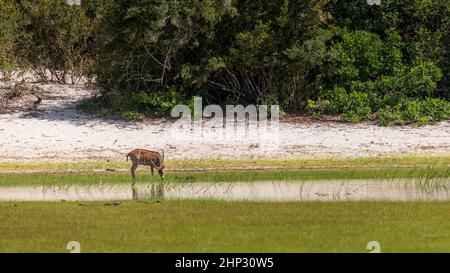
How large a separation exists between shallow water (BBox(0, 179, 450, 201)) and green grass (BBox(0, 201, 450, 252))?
39.1 inches

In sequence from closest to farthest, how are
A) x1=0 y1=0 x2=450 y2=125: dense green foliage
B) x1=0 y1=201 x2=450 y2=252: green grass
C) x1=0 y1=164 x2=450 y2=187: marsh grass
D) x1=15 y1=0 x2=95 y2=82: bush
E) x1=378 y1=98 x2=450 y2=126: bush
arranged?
x1=0 y1=201 x2=450 y2=252: green grass
x1=0 y1=164 x2=450 y2=187: marsh grass
x1=378 y1=98 x2=450 y2=126: bush
x1=0 y1=0 x2=450 y2=125: dense green foliage
x1=15 y1=0 x2=95 y2=82: bush

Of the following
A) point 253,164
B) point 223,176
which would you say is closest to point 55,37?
point 253,164

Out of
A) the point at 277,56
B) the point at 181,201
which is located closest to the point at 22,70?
the point at 277,56

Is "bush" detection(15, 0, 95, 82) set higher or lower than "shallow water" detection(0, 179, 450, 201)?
higher

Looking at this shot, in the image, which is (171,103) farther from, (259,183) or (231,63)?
A: (259,183)

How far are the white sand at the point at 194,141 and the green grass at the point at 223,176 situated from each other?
6.11 feet

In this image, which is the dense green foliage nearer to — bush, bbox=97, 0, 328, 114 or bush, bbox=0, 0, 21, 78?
bush, bbox=97, 0, 328, 114

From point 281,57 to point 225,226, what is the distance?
1189cm

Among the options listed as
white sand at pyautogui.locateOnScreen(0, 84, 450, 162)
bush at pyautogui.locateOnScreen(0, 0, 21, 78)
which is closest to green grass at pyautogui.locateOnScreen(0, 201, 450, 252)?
white sand at pyautogui.locateOnScreen(0, 84, 450, 162)

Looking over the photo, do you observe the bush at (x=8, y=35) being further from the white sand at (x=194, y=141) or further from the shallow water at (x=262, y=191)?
the shallow water at (x=262, y=191)

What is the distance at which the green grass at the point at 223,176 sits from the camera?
1917cm

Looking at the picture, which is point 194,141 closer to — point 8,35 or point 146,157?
point 146,157

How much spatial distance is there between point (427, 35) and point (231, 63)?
495 cm

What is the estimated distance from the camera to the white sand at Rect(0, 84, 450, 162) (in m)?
22.2
